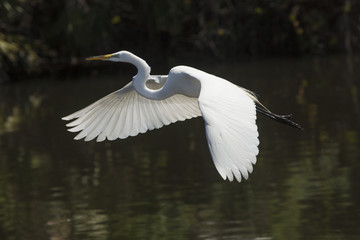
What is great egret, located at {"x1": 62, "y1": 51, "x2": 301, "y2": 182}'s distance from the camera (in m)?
3.70

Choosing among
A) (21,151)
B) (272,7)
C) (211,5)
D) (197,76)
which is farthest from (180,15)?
(197,76)

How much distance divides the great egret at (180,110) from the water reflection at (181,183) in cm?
81

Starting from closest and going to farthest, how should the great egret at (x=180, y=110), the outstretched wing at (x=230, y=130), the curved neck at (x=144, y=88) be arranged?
the outstretched wing at (x=230, y=130), the great egret at (x=180, y=110), the curved neck at (x=144, y=88)

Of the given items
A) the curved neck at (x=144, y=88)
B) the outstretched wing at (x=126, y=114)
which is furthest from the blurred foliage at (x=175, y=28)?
the curved neck at (x=144, y=88)

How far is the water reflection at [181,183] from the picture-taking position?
5879 mm

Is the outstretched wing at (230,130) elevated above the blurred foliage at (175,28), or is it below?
below

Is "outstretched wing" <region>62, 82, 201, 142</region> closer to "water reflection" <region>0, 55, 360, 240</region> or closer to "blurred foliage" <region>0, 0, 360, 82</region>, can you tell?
"water reflection" <region>0, 55, 360, 240</region>

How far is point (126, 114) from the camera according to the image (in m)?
5.60

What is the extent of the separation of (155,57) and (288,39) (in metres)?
2.93

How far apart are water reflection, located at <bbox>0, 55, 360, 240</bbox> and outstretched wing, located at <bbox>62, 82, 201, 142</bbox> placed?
31.2 inches

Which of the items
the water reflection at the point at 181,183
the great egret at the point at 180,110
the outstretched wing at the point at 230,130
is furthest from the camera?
the water reflection at the point at 181,183

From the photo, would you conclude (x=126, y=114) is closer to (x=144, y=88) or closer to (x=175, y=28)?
(x=144, y=88)

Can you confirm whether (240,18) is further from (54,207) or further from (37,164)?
(54,207)

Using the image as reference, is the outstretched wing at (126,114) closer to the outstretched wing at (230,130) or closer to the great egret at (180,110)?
the great egret at (180,110)
